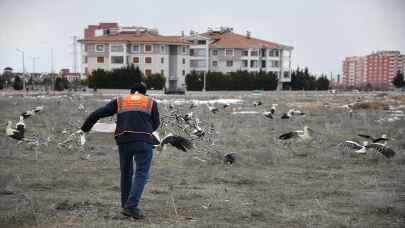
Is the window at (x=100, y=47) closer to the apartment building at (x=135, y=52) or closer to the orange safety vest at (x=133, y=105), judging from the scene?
the apartment building at (x=135, y=52)

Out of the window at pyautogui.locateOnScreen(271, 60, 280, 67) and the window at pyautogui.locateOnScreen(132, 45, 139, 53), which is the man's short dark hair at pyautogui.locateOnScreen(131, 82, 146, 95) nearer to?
the window at pyautogui.locateOnScreen(132, 45, 139, 53)

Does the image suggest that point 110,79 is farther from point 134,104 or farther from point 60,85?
point 134,104

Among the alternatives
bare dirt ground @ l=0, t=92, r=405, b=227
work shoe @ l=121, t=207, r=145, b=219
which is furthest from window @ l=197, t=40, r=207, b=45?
work shoe @ l=121, t=207, r=145, b=219

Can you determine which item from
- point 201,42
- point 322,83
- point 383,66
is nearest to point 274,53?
point 322,83

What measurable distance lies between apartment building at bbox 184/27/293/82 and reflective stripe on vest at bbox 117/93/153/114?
92263 mm

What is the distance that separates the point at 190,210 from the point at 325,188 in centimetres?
288

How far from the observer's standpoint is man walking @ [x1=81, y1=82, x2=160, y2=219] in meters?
7.18

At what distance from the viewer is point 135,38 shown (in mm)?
90562

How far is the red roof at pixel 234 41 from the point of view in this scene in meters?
101

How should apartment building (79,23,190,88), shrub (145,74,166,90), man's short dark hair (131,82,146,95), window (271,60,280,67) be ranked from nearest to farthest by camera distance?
man's short dark hair (131,82,146,95) → shrub (145,74,166,90) → apartment building (79,23,190,88) → window (271,60,280,67)

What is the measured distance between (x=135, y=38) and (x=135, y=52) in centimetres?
212

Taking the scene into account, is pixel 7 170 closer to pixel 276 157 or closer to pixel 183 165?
pixel 183 165

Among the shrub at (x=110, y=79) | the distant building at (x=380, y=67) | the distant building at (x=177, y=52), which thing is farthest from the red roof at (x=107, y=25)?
the distant building at (x=380, y=67)

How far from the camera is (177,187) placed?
9.84 meters
